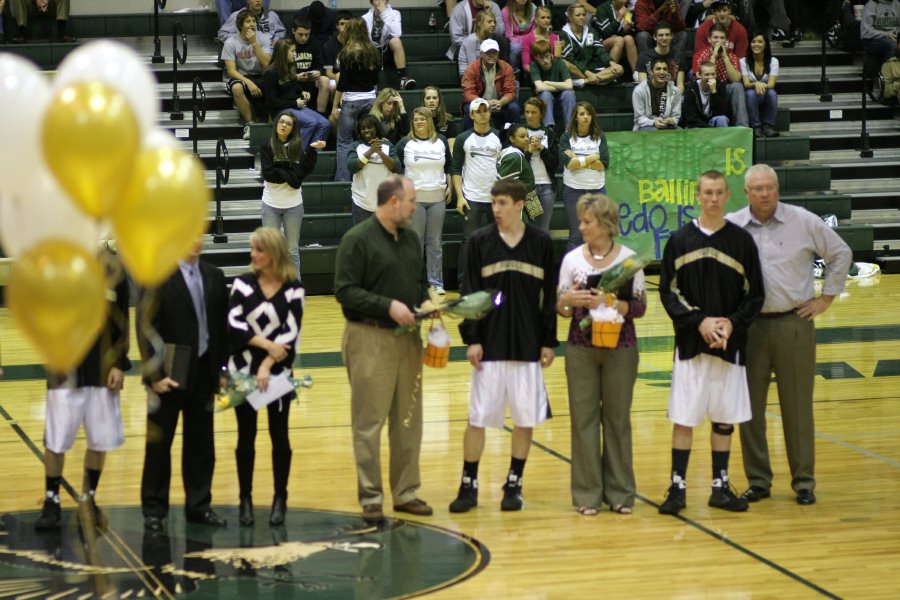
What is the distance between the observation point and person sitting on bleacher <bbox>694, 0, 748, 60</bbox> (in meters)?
16.8

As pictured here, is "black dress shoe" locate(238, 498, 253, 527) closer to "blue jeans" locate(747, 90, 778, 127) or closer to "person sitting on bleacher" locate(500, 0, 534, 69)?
"person sitting on bleacher" locate(500, 0, 534, 69)

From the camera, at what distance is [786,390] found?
7.60 metres

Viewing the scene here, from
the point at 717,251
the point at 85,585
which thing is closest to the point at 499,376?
the point at 717,251

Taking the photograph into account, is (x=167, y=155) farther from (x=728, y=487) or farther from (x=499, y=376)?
(x=728, y=487)

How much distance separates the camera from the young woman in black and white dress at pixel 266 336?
7043 millimetres

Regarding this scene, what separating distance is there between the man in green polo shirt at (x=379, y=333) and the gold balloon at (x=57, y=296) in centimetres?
298

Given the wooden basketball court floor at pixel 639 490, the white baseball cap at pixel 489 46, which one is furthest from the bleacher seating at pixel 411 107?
the wooden basketball court floor at pixel 639 490

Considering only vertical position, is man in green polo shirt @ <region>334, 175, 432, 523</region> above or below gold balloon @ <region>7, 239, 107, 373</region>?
below

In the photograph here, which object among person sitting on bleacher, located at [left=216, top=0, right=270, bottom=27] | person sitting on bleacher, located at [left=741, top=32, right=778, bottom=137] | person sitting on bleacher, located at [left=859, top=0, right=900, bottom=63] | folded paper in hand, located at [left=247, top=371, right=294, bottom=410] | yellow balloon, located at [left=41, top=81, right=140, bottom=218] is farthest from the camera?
person sitting on bleacher, located at [left=859, top=0, right=900, bottom=63]

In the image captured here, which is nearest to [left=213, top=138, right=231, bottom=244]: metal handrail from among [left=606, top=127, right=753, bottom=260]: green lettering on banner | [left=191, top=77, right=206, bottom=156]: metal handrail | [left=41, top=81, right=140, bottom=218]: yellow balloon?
[left=191, top=77, right=206, bottom=156]: metal handrail

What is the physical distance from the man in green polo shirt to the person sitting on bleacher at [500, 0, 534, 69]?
31.8 ft

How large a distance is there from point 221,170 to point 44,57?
2908mm

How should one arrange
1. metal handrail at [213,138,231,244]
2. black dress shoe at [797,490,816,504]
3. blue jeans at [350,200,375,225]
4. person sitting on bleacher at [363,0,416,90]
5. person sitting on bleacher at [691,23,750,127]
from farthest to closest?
person sitting on bleacher at [363,0,416,90], person sitting on bleacher at [691,23,750,127], metal handrail at [213,138,231,244], blue jeans at [350,200,375,225], black dress shoe at [797,490,816,504]

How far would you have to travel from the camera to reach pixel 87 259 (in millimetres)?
4184
